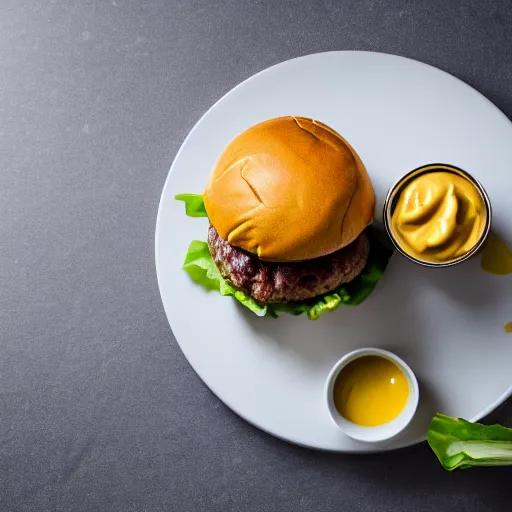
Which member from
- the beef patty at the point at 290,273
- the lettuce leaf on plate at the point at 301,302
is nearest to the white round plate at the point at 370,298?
the lettuce leaf on plate at the point at 301,302

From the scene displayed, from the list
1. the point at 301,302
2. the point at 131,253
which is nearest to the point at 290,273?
the point at 301,302

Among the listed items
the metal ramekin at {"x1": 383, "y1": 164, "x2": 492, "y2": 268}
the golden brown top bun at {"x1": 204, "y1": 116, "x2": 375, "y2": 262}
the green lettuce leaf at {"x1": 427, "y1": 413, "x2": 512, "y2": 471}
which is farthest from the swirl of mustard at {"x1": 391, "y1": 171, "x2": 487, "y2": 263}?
the green lettuce leaf at {"x1": 427, "y1": 413, "x2": 512, "y2": 471}

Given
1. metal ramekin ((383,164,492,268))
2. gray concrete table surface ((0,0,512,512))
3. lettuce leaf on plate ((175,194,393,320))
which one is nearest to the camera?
metal ramekin ((383,164,492,268))

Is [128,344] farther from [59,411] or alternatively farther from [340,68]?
[340,68]

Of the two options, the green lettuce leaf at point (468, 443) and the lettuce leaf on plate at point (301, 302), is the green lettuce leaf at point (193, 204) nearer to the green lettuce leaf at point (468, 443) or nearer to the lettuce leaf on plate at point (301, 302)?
the lettuce leaf on plate at point (301, 302)

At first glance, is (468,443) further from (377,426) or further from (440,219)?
(440,219)

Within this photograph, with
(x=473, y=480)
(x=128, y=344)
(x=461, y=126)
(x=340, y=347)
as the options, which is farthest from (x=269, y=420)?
(x=461, y=126)

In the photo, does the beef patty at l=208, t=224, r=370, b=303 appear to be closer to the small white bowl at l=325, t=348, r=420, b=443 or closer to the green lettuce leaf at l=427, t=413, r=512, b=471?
the small white bowl at l=325, t=348, r=420, b=443
